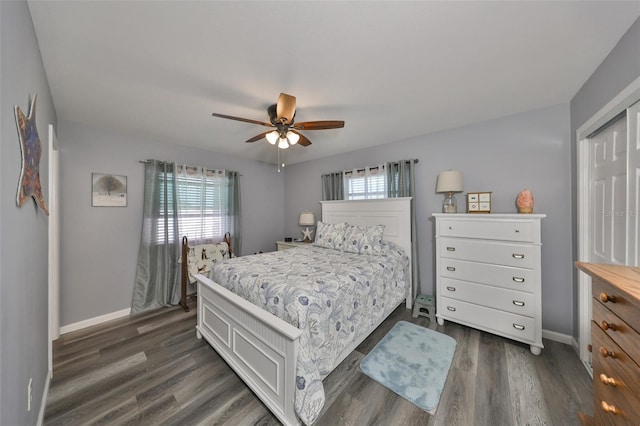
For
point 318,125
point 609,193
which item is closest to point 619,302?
point 609,193

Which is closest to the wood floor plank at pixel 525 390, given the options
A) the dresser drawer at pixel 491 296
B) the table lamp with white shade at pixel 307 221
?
the dresser drawer at pixel 491 296

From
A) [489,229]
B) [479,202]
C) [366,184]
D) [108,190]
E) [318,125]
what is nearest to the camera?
[318,125]

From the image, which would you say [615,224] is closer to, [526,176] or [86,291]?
[526,176]

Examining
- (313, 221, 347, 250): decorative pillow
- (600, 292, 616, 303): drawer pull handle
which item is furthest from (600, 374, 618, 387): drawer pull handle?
(313, 221, 347, 250): decorative pillow

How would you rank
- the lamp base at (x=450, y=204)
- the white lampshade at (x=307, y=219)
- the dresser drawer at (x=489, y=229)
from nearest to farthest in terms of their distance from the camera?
the dresser drawer at (x=489, y=229), the lamp base at (x=450, y=204), the white lampshade at (x=307, y=219)

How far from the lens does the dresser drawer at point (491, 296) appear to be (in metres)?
2.13

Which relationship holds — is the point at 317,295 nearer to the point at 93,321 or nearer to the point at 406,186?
the point at 406,186

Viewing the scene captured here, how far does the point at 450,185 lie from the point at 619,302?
2.09 metres

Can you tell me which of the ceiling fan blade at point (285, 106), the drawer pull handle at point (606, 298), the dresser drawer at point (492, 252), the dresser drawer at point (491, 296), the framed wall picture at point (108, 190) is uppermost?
the ceiling fan blade at point (285, 106)

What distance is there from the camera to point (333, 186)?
404 cm

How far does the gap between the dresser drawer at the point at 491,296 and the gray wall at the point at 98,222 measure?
4071 millimetres

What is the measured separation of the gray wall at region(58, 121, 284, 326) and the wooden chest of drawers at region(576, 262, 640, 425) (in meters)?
4.22

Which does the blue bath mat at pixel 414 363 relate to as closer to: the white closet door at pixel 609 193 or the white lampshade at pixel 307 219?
the white closet door at pixel 609 193

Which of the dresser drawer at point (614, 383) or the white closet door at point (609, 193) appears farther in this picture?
the white closet door at point (609, 193)
